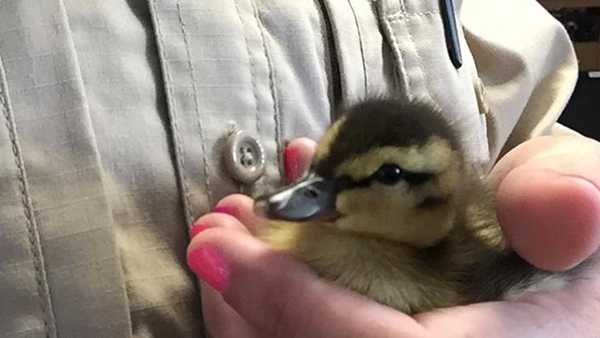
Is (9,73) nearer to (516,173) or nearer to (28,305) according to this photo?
(28,305)

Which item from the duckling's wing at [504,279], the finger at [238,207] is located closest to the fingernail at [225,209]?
the finger at [238,207]

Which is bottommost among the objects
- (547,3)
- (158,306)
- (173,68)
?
(547,3)

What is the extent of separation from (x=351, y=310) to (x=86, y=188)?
143 mm

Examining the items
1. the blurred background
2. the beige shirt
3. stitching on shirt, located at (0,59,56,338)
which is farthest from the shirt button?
the blurred background

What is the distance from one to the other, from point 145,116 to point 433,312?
7.1 inches

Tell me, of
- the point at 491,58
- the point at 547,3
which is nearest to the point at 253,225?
the point at 491,58

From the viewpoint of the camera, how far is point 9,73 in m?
0.53

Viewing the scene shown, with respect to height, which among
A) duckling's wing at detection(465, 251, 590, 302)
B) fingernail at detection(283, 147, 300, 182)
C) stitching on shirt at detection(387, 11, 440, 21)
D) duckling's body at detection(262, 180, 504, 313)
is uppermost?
stitching on shirt at detection(387, 11, 440, 21)

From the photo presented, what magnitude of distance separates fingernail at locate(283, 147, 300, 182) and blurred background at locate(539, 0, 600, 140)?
928 millimetres

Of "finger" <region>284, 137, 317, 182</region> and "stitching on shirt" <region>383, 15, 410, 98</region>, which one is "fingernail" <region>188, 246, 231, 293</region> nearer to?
"finger" <region>284, 137, 317, 182</region>

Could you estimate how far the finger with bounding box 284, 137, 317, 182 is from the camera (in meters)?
0.59

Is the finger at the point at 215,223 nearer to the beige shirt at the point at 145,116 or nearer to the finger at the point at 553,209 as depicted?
the beige shirt at the point at 145,116

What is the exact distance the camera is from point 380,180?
53 centimetres

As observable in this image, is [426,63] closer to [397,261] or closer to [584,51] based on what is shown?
[397,261]
